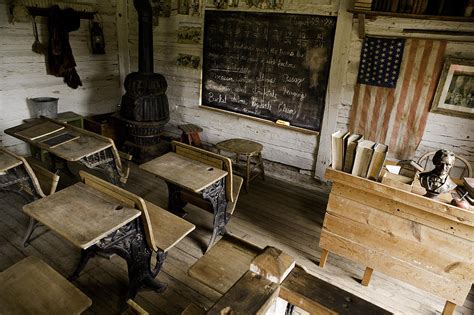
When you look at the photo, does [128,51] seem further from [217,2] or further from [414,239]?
[414,239]

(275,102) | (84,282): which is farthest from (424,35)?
(84,282)

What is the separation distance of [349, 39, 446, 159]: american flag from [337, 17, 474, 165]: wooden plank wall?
0.27ft

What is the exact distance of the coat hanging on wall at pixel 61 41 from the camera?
4344 mm

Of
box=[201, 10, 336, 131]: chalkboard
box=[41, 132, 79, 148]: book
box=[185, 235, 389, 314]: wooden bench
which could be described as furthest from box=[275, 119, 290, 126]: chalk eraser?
box=[185, 235, 389, 314]: wooden bench

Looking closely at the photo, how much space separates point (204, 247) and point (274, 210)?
108 centimetres

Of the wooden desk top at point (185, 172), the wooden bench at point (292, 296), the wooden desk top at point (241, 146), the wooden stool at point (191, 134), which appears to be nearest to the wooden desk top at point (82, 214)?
the wooden desk top at point (185, 172)

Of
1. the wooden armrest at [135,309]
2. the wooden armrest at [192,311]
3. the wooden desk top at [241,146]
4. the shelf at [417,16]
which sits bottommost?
the wooden armrest at [192,311]

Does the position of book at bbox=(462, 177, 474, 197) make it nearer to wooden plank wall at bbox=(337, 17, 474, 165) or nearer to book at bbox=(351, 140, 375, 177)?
book at bbox=(351, 140, 375, 177)

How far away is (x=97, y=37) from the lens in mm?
4965

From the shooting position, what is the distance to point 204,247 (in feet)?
9.82

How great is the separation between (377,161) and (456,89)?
160 centimetres

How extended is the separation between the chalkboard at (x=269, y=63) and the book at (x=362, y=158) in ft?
5.58

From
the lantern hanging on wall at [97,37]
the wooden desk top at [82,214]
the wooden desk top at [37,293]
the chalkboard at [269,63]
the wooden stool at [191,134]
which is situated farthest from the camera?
the lantern hanging on wall at [97,37]

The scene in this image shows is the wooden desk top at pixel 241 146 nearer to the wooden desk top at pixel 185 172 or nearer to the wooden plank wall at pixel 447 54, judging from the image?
the wooden desk top at pixel 185 172
